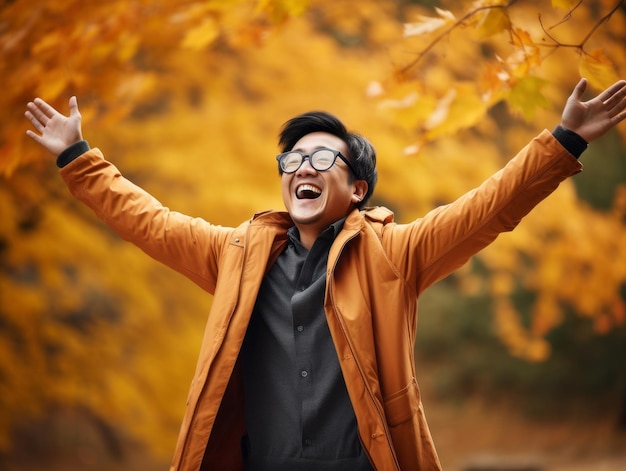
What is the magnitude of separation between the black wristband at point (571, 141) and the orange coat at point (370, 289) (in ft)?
0.10

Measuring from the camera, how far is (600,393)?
11.3 meters

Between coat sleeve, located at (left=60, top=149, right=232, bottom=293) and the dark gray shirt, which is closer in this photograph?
the dark gray shirt

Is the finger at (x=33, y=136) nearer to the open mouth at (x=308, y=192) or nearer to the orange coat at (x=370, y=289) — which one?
the orange coat at (x=370, y=289)

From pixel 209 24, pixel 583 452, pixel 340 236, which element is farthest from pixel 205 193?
pixel 583 452

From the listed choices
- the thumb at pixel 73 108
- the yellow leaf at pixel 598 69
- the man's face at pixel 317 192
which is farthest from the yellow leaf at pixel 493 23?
the thumb at pixel 73 108

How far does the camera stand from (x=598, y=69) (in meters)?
2.58

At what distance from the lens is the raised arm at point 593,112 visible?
227 centimetres

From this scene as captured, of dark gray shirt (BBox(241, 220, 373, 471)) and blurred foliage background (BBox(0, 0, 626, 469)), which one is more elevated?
blurred foliage background (BBox(0, 0, 626, 469))

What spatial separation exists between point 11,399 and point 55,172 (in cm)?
183

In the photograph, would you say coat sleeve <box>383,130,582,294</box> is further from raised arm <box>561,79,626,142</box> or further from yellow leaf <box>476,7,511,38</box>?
yellow leaf <box>476,7,511,38</box>

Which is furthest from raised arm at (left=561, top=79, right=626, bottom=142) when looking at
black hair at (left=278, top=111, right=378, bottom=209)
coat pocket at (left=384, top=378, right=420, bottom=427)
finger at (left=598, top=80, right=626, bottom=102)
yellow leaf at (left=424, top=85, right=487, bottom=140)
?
coat pocket at (left=384, top=378, right=420, bottom=427)

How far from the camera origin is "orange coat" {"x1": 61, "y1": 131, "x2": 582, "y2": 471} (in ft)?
7.45

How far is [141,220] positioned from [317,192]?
693 millimetres

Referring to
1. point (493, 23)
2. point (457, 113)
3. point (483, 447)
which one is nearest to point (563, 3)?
point (493, 23)
